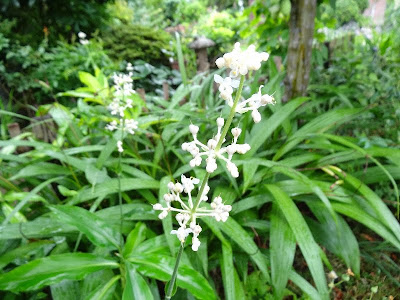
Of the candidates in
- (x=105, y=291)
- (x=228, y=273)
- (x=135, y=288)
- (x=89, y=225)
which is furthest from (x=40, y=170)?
(x=228, y=273)

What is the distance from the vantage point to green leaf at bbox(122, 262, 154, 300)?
917 mm

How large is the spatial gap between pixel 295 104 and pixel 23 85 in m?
3.47

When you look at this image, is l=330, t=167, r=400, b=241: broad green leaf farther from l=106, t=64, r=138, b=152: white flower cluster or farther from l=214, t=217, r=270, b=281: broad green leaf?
l=106, t=64, r=138, b=152: white flower cluster

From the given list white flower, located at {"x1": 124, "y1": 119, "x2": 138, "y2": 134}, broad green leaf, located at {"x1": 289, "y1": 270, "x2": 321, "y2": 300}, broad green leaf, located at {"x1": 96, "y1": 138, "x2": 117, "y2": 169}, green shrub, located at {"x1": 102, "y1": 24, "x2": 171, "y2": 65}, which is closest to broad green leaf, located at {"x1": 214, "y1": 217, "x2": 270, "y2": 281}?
broad green leaf, located at {"x1": 289, "y1": 270, "x2": 321, "y2": 300}

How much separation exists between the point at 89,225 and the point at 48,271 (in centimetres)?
19

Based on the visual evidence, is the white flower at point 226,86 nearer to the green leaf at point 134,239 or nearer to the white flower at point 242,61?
the white flower at point 242,61

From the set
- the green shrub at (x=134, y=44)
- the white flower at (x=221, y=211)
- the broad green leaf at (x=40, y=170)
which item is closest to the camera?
the white flower at (x=221, y=211)

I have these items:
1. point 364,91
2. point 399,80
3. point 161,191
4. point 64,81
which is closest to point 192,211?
point 161,191

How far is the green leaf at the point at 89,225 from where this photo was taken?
107cm

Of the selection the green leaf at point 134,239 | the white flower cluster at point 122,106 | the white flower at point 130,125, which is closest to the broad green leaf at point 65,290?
the green leaf at point 134,239

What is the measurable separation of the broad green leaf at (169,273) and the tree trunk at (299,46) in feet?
5.32

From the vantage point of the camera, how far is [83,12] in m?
4.32

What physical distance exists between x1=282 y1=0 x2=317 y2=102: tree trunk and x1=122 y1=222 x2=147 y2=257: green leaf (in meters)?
1.52

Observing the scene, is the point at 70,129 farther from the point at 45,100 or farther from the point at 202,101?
the point at 45,100
